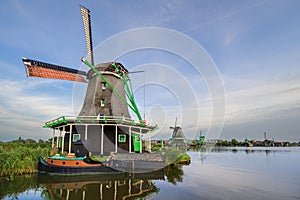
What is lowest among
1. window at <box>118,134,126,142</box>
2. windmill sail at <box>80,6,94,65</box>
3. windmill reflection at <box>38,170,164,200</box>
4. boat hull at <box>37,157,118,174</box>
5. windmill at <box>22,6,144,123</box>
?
windmill reflection at <box>38,170,164,200</box>

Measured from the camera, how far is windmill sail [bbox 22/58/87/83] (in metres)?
14.7

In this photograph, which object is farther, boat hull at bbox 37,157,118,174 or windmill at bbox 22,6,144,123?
windmill at bbox 22,6,144,123

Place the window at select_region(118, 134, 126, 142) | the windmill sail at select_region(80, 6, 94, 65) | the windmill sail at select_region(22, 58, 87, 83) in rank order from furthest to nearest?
the windmill sail at select_region(80, 6, 94, 65)
the window at select_region(118, 134, 126, 142)
the windmill sail at select_region(22, 58, 87, 83)

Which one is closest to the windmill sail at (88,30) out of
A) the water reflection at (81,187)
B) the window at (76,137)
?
the window at (76,137)

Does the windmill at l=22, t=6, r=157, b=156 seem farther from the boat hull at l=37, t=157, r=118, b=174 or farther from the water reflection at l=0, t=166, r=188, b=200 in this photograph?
the water reflection at l=0, t=166, r=188, b=200

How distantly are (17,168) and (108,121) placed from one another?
6549mm

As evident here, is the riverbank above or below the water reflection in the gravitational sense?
above

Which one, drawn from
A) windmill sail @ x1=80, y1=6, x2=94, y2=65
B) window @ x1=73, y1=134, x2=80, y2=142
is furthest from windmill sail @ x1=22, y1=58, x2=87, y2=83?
window @ x1=73, y1=134, x2=80, y2=142

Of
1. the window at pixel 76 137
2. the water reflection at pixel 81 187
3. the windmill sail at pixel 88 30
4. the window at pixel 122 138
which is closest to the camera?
the water reflection at pixel 81 187

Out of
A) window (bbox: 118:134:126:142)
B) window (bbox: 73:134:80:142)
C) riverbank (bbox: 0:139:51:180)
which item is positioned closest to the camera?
riverbank (bbox: 0:139:51:180)

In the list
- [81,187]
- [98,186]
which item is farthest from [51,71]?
[98,186]

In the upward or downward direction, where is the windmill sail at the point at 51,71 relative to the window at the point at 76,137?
upward

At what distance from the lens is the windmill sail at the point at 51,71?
14.7 m

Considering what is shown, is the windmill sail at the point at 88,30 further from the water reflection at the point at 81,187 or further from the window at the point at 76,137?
the water reflection at the point at 81,187
